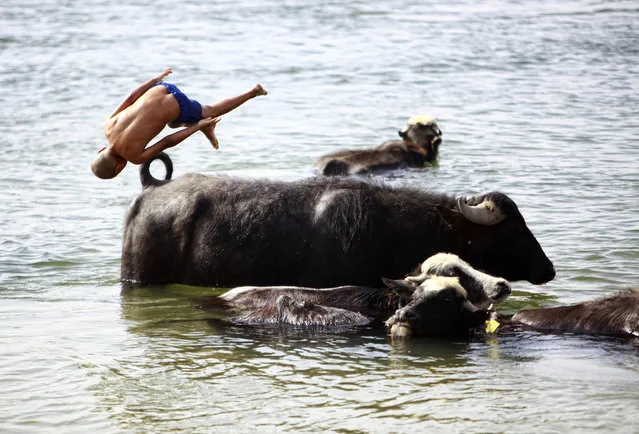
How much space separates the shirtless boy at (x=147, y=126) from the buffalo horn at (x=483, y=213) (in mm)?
2218

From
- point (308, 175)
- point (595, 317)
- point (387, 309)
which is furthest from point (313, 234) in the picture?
point (308, 175)

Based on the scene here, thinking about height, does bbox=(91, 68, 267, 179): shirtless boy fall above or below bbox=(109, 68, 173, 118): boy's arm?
below

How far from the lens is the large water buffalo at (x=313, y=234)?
9242mm

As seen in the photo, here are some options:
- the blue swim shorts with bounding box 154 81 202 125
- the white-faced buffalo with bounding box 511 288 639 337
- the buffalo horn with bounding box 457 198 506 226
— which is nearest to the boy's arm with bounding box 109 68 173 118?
the blue swim shorts with bounding box 154 81 202 125

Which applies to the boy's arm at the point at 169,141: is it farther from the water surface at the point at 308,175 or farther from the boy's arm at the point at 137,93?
the water surface at the point at 308,175

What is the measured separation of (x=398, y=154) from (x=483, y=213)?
6.40 meters

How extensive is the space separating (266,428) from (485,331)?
2.30 metres

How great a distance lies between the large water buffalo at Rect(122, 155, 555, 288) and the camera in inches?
364

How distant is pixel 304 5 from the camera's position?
100 feet

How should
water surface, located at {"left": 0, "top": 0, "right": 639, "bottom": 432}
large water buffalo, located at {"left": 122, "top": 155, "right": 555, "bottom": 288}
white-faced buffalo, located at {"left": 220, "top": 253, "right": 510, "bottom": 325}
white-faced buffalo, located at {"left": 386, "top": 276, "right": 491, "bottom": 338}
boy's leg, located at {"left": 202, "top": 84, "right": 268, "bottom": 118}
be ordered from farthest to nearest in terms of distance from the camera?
boy's leg, located at {"left": 202, "top": 84, "right": 268, "bottom": 118} < large water buffalo, located at {"left": 122, "top": 155, "right": 555, "bottom": 288} < white-faced buffalo, located at {"left": 220, "top": 253, "right": 510, "bottom": 325} < white-faced buffalo, located at {"left": 386, "top": 276, "right": 491, "bottom": 338} < water surface, located at {"left": 0, "top": 0, "right": 639, "bottom": 432}

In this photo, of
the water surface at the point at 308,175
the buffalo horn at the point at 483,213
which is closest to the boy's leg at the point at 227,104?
the water surface at the point at 308,175

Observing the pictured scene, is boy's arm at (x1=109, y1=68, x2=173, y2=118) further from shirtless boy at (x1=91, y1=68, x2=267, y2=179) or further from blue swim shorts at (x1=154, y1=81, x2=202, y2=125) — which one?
blue swim shorts at (x1=154, y1=81, x2=202, y2=125)

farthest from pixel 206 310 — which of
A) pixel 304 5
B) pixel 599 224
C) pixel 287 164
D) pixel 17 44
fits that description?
pixel 304 5

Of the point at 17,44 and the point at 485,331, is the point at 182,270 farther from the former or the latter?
the point at 17,44
